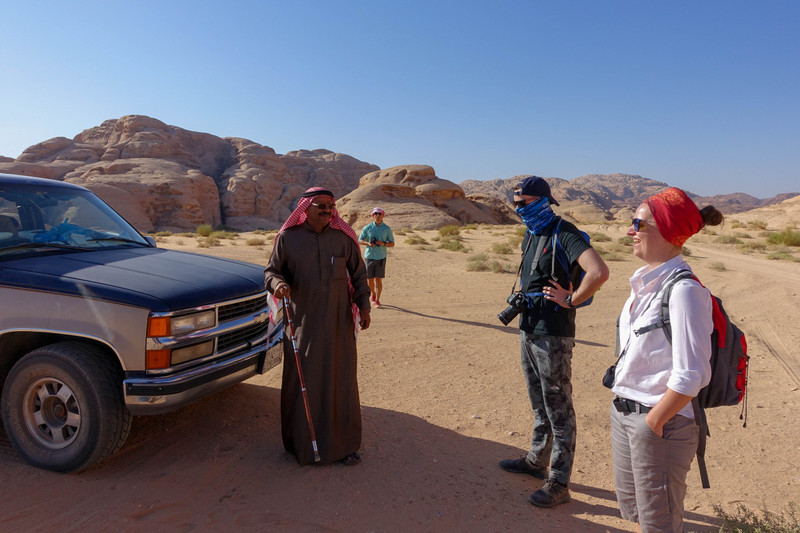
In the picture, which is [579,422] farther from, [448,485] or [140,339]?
[140,339]

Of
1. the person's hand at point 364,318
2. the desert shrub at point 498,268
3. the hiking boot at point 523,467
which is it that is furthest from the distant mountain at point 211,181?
the hiking boot at point 523,467

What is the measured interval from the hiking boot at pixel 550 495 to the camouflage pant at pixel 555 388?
0.04m

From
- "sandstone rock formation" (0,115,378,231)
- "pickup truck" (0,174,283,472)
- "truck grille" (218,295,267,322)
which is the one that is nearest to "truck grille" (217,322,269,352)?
"pickup truck" (0,174,283,472)

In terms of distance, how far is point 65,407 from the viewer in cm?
335

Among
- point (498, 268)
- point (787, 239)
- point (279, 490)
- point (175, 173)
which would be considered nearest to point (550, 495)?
point (279, 490)

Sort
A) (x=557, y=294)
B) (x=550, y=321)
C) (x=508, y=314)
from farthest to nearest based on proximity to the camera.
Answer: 1. (x=508, y=314)
2. (x=550, y=321)
3. (x=557, y=294)

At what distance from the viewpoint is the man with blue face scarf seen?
9.86 feet

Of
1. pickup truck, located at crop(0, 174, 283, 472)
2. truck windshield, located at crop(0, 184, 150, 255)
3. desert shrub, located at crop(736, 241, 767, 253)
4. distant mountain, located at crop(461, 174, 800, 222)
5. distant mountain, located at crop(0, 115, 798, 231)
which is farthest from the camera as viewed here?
distant mountain, located at crop(461, 174, 800, 222)

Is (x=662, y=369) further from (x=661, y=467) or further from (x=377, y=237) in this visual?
(x=377, y=237)

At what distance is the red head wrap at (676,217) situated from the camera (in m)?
1.99

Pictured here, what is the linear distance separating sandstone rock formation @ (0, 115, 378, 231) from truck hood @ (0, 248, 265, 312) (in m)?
44.7

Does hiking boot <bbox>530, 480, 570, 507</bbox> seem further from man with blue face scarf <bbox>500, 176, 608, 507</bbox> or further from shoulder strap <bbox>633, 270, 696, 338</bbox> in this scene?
shoulder strap <bbox>633, 270, 696, 338</bbox>

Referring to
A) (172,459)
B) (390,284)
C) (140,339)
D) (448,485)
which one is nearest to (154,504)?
(172,459)

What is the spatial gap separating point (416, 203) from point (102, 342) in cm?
4607
